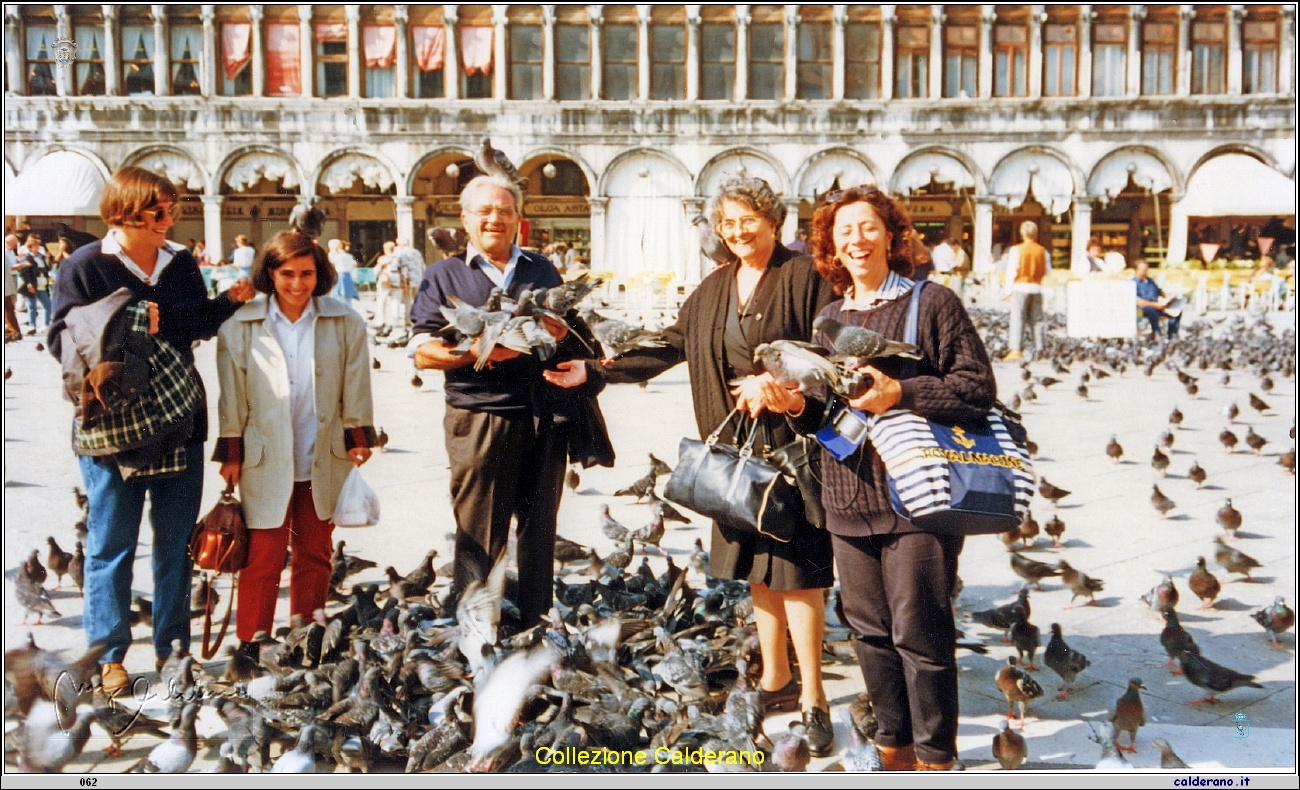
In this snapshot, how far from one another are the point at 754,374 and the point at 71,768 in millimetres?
2416

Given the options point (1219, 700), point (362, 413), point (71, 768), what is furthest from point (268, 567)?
point (1219, 700)

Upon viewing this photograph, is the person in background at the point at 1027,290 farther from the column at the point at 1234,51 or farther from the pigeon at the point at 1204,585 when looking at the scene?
the column at the point at 1234,51

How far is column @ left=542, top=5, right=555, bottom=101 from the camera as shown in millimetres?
29094

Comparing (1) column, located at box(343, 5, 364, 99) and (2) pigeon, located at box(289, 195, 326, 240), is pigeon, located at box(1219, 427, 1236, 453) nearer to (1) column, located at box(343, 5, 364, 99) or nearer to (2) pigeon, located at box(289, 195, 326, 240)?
(2) pigeon, located at box(289, 195, 326, 240)

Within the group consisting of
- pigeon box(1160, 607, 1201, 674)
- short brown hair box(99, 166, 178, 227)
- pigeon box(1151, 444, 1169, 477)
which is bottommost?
pigeon box(1160, 607, 1201, 674)

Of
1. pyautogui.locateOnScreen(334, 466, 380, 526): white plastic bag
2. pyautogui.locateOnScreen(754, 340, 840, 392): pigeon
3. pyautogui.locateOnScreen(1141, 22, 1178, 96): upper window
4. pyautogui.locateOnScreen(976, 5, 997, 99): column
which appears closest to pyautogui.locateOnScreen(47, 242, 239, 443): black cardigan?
pyautogui.locateOnScreen(334, 466, 380, 526): white plastic bag

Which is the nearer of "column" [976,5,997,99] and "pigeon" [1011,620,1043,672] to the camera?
"pigeon" [1011,620,1043,672]

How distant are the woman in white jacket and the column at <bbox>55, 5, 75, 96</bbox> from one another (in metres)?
27.6

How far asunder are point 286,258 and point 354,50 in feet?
89.9

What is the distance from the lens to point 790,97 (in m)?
28.9

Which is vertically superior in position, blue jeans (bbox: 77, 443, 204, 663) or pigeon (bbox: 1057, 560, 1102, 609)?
blue jeans (bbox: 77, 443, 204, 663)

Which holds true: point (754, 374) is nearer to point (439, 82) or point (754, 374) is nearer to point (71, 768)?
point (71, 768)

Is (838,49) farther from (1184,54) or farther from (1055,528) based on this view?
(1055,528)

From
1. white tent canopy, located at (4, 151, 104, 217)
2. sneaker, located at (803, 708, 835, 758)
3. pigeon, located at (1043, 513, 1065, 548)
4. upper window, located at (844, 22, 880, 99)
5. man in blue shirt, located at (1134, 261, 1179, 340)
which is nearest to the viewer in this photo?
sneaker, located at (803, 708, 835, 758)
